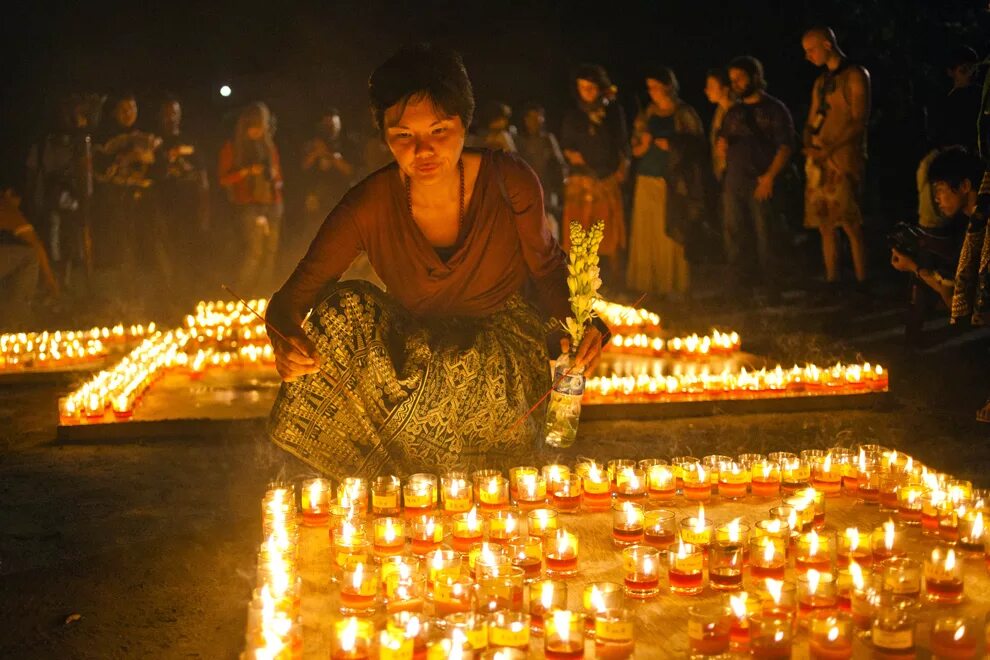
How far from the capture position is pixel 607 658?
3418 mm

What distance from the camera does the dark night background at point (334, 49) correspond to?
1703 centimetres

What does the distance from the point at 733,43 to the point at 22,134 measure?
11.2 meters

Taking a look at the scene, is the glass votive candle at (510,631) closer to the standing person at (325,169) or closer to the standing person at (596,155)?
the standing person at (596,155)

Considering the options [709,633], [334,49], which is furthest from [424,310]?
[334,49]

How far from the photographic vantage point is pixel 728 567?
4094 mm

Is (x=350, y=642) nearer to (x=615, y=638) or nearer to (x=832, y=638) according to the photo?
(x=615, y=638)

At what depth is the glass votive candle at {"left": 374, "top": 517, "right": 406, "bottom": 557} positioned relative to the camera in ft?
14.6

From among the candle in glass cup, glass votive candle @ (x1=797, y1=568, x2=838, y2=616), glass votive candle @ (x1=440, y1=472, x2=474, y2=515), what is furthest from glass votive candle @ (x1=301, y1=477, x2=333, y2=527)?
glass votive candle @ (x1=797, y1=568, x2=838, y2=616)

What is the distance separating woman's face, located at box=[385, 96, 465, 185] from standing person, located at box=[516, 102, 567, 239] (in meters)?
6.99

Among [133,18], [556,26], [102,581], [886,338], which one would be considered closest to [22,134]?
[133,18]

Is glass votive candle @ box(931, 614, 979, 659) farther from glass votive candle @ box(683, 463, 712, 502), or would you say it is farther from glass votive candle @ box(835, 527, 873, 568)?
glass votive candle @ box(683, 463, 712, 502)

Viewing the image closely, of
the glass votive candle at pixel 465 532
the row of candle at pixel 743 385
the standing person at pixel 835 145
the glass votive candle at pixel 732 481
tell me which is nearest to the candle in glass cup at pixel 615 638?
Result: the glass votive candle at pixel 465 532

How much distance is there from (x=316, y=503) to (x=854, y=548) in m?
2.19

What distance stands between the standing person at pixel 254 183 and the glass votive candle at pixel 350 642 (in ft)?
33.9
